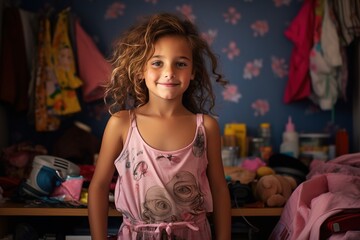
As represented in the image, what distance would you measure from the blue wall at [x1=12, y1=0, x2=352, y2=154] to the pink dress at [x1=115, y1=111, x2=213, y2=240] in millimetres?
1225

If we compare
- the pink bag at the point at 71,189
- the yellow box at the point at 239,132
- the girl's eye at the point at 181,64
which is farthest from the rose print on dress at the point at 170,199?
the yellow box at the point at 239,132

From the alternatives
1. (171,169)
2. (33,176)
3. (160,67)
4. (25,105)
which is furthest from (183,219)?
(25,105)

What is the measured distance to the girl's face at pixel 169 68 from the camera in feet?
4.78

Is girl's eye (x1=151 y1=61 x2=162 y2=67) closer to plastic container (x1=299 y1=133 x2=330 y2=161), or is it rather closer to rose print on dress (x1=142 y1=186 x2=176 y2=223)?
rose print on dress (x1=142 y1=186 x2=176 y2=223)

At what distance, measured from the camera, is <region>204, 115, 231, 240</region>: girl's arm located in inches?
61.4

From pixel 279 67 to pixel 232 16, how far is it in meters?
0.41

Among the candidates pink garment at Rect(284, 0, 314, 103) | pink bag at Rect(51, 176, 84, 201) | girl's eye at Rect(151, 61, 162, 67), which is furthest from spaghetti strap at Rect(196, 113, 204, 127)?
pink garment at Rect(284, 0, 314, 103)

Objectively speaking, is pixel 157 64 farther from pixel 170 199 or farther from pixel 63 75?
pixel 63 75

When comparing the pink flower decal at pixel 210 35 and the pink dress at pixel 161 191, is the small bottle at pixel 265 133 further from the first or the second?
the pink dress at pixel 161 191

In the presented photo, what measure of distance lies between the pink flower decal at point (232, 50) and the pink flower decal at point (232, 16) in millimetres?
124

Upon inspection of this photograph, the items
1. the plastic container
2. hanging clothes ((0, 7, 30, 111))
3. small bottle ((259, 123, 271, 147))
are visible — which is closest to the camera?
hanging clothes ((0, 7, 30, 111))

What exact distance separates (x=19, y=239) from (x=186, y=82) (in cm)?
104

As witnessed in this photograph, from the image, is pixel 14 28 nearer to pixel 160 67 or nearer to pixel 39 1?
pixel 39 1

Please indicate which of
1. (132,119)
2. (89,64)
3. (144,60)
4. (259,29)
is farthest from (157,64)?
(259,29)
